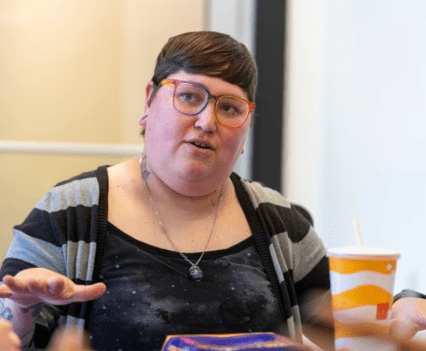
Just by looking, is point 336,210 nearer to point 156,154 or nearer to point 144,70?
point 144,70

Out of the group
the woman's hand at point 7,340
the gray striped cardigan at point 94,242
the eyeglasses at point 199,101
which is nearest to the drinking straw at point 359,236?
the gray striped cardigan at point 94,242

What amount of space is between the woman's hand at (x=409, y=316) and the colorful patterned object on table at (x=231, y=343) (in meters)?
0.33

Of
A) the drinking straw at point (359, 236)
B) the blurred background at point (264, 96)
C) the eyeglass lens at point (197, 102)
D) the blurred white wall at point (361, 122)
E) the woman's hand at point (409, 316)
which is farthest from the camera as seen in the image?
the blurred background at point (264, 96)

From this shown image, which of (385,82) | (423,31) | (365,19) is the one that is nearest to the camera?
(423,31)

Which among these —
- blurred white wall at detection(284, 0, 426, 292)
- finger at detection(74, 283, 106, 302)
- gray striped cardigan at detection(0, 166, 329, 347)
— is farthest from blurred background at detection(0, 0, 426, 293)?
finger at detection(74, 283, 106, 302)

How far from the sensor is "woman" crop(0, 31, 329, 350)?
1194mm

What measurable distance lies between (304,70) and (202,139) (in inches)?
53.8

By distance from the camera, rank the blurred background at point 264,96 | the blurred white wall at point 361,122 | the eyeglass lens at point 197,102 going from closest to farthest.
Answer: the eyeglass lens at point 197,102 → the blurred white wall at point 361,122 → the blurred background at point 264,96

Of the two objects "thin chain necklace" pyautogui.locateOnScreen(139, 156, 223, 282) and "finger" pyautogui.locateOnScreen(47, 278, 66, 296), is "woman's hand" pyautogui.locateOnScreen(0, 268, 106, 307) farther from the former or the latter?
"thin chain necklace" pyautogui.locateOnScreen(139, 156, 223, 282)

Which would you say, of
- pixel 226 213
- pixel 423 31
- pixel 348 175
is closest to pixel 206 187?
pixel 226 213

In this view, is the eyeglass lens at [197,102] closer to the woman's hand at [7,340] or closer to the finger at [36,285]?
the finger at [36,285]

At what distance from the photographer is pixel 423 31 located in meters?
1.87

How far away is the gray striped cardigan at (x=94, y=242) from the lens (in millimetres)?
1208

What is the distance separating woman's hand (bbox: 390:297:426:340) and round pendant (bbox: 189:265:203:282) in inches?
14.1
